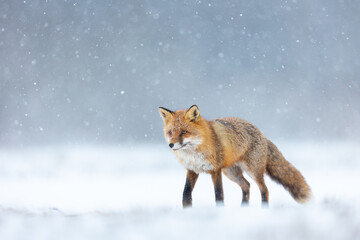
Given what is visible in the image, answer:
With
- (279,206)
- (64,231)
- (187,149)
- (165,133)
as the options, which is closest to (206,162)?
(187,149)

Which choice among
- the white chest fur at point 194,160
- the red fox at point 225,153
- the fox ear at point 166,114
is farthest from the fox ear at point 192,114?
the white chest fur at point 194,160

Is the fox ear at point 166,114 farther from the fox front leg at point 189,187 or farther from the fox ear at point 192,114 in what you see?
the fox front leg at point 189,187

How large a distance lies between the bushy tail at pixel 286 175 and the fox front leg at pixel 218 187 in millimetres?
945

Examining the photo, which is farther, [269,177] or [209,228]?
[269,177]

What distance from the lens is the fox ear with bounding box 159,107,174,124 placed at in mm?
3918

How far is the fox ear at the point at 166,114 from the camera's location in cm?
392

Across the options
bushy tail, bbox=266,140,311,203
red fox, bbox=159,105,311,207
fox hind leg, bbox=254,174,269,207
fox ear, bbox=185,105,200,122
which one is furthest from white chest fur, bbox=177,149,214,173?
bushy tail, bbox=266,140,311,203

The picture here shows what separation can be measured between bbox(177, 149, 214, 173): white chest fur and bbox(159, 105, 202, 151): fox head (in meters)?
0.08

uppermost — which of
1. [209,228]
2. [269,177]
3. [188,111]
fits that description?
[188,111]

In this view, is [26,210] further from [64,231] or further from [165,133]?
[165,133]

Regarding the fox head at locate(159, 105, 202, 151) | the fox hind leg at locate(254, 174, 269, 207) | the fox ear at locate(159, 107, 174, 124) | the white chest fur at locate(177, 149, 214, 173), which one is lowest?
the fox hind leg at locate(254, 174, 269, 207)

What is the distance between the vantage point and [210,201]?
4219 mm

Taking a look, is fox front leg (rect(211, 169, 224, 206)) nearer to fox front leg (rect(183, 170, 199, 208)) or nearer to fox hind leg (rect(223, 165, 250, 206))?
fox front leg (rect(183, 170, 199, 208))

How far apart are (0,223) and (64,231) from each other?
62 centimetres
